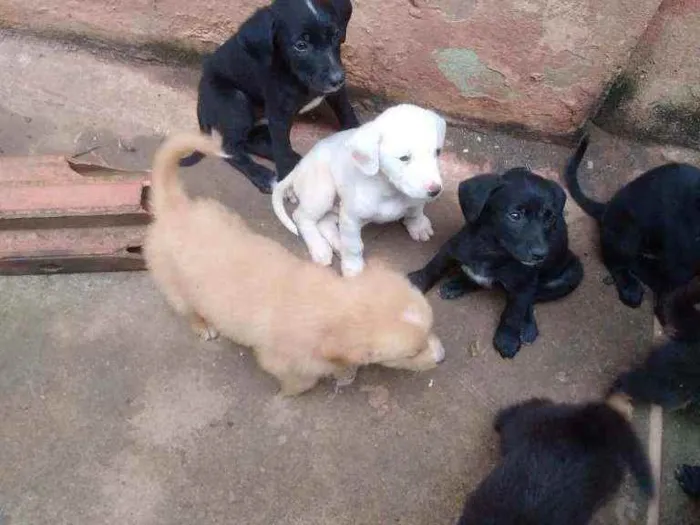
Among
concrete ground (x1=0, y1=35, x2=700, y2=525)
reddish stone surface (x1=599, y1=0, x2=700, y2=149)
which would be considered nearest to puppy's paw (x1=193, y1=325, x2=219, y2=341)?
concrete ground (x1=0, y1=35, x2=700, y2=525)

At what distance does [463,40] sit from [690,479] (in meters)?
2.50

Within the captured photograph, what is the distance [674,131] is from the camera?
4012 millimetres

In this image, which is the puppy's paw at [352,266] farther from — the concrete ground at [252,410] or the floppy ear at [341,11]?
the floppy ear at [341,11]

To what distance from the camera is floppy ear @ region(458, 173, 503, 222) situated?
2.99 m

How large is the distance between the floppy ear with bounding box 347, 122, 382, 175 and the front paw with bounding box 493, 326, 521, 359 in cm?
108

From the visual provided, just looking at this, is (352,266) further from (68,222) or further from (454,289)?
(68,222)

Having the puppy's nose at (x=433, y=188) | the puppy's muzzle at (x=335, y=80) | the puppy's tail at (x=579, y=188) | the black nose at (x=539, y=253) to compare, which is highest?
the puppy's muzzle at (x=335, y=80)

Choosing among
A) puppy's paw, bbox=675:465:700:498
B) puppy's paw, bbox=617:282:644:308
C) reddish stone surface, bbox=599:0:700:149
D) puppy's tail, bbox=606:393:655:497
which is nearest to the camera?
puppy's tail, bbox=606:393:655:497

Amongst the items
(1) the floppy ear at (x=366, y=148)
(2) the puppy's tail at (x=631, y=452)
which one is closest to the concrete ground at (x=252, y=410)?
(2) the puppy's tail at (x=631, y=452)

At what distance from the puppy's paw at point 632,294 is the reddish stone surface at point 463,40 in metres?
1.02

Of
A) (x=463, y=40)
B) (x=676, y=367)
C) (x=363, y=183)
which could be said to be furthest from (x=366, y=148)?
(x=676, y=367)

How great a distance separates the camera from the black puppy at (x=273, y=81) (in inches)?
128

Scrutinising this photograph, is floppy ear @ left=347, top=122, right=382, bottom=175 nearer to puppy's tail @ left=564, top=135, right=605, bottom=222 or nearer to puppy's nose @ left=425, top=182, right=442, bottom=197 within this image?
puppy's nose @ left=425, top=182, right=442, bottom=197

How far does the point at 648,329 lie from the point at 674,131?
1.24 metres
